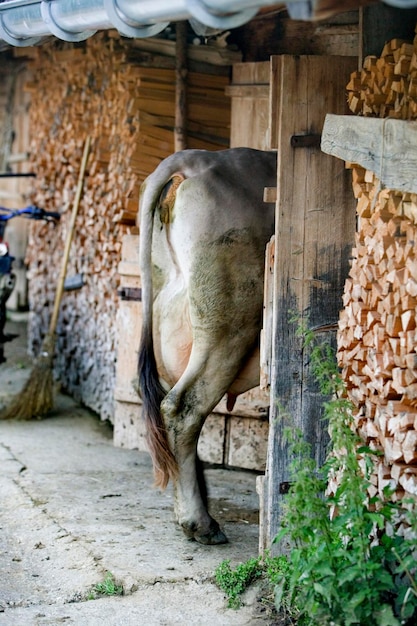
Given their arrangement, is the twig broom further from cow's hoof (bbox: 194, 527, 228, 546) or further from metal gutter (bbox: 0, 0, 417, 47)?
metal gutter (bbox: 0, 0, 417, 47)

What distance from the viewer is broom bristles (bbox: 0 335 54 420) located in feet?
27.8

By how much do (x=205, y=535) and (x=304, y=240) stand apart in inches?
66.2

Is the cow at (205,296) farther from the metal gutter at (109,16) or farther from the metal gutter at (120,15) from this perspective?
the metal gutter at (109,16)

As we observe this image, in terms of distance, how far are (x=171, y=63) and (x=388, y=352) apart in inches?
165

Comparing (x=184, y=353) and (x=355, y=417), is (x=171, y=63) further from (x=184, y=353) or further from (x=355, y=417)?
(x=355, y=417)

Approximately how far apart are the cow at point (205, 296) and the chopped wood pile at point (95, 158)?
208cm

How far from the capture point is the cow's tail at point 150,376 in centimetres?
546

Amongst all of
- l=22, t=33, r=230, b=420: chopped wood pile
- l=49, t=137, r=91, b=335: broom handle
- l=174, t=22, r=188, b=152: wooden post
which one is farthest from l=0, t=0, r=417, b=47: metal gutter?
l=49, t=137, r=91, b=335: broom handle

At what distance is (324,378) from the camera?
4.90 metres

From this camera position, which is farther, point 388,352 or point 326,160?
point 326,160

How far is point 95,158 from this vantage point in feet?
27.9

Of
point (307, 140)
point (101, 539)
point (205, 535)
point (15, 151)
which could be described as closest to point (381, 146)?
point (307, 140)

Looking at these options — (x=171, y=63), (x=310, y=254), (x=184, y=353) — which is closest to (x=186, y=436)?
(x=184, y=353)

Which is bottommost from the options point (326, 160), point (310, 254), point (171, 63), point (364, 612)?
point (364, 612)
